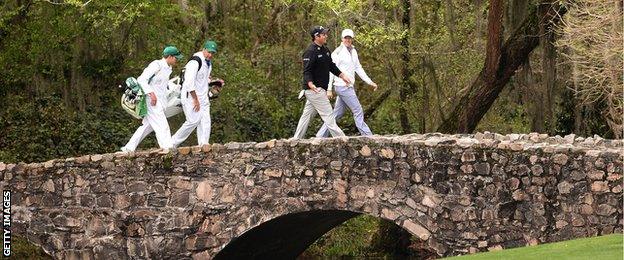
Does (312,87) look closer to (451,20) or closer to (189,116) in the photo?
(189,116)

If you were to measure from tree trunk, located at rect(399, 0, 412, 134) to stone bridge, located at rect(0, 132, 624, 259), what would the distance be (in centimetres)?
505

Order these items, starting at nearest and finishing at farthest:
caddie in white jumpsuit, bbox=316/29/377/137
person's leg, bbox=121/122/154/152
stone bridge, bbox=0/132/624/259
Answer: stone bridge, bbox=0/132/624/259, caddie in white jumpsuit, bbox=316/29/377/137, person's leg, bbox=121/122/154/152

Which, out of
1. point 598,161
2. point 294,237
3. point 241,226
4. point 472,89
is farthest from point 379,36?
point 598,161

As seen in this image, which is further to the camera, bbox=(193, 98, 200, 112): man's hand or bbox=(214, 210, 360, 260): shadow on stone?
bbox=(214, 210, 360, 260): shadow on stone

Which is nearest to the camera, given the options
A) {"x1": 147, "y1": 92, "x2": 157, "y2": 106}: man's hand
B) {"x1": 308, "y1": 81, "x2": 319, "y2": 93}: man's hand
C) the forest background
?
{"x1": 308, "y1": 81, "x2": 319, "y2": 93}: man's hand

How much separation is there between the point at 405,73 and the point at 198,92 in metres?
9.10

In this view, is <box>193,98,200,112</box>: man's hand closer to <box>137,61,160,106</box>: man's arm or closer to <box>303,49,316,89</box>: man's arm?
<box>137,61,160,106</box>: man's arm

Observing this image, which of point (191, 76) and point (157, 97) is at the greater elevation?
point (191, 76)

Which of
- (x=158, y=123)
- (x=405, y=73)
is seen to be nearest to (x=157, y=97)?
(x=158, y=123)

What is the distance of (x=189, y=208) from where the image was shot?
2553 centimetres

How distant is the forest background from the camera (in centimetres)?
3056

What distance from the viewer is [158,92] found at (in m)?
25.0

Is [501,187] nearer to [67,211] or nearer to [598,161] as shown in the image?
[598,161]

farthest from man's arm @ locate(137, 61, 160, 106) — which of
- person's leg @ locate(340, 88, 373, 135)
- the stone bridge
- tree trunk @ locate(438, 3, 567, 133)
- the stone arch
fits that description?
tree trunk @ locate(438, 3, 567, 133)
